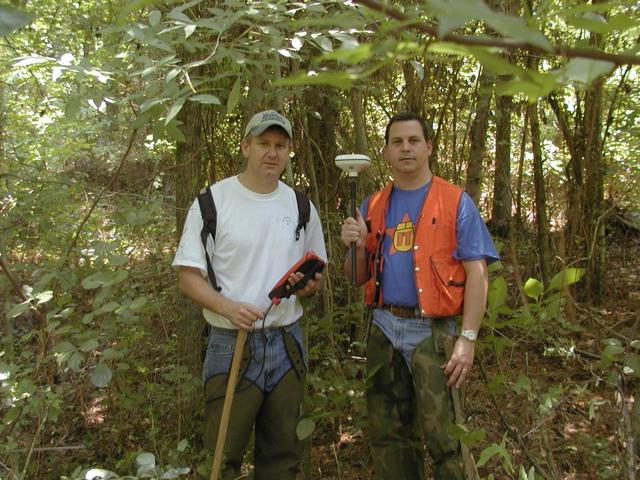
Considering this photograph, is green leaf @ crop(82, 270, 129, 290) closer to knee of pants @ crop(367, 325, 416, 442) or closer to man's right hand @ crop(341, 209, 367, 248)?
man's right hand @ crop(341, 209, 367, 248)

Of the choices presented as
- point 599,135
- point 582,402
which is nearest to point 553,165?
point 599,135

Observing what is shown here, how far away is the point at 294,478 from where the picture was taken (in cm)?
288

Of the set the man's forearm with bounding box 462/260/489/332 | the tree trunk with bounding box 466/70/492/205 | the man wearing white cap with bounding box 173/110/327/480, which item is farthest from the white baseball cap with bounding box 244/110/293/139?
the tree trunk with bounding box 466/70/492/205

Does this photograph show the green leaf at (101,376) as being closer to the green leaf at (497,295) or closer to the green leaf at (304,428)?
the green leaf at (304,428)

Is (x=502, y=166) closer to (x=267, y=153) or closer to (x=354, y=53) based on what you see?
(x=267, y=153)

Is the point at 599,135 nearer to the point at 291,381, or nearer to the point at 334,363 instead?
the point at 334,363

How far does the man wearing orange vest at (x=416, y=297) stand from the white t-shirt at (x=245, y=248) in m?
0.36

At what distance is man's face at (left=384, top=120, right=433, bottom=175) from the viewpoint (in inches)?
116

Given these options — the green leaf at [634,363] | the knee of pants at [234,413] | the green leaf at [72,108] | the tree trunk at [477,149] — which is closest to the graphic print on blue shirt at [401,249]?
the knee of pants at [234,413]

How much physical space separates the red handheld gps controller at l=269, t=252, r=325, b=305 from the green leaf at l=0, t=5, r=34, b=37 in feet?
6.16

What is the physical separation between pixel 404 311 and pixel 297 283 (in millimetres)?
638

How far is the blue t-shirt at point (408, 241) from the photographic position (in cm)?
280

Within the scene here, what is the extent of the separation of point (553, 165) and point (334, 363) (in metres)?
3.83

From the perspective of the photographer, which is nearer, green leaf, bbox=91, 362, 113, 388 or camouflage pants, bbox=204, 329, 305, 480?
green leaf, bbox=91, 362, 113, 388
